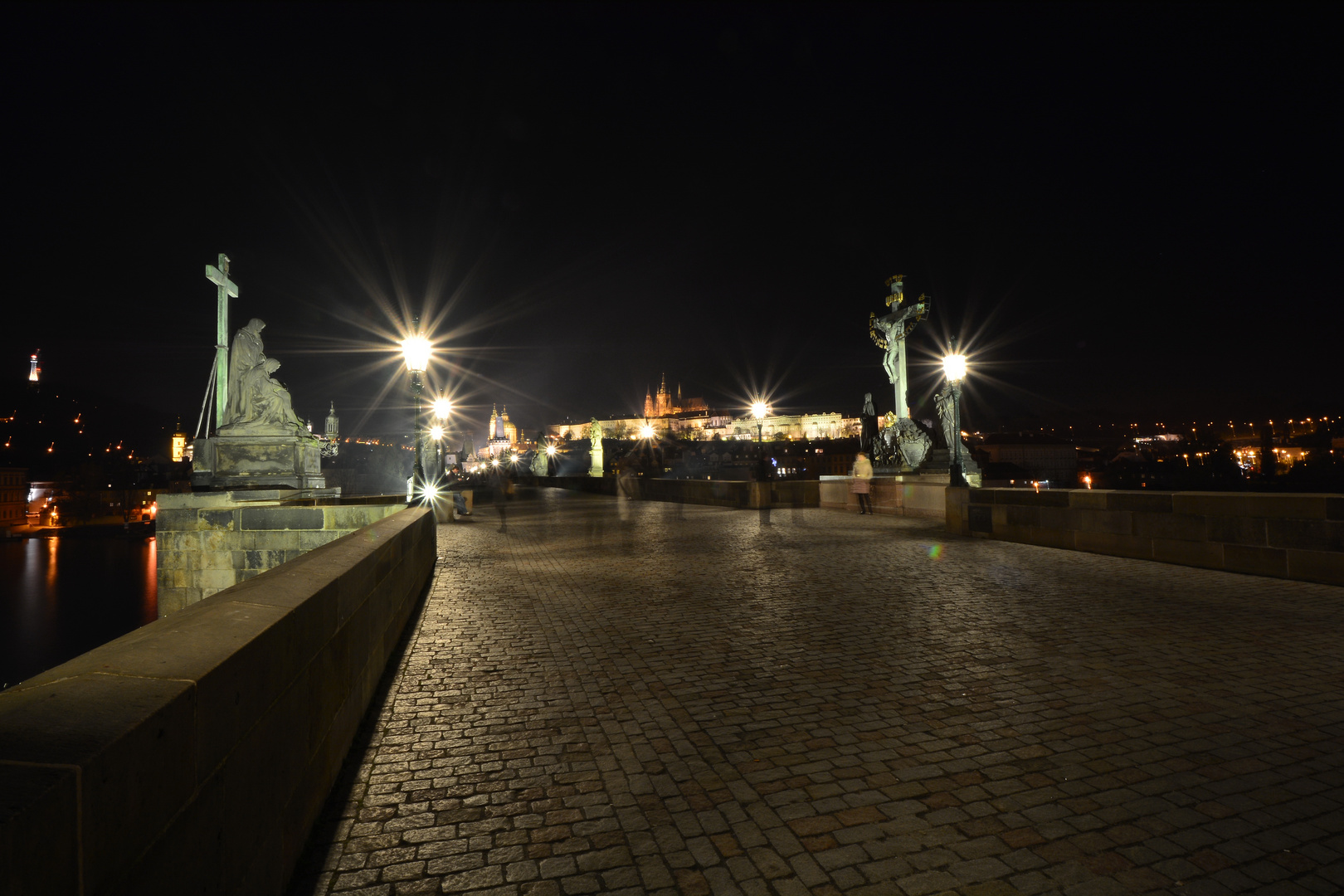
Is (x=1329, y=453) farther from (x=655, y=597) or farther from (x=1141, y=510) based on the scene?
(x=655, y=597)

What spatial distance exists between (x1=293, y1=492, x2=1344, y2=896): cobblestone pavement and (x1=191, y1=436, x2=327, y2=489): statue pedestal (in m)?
8.57

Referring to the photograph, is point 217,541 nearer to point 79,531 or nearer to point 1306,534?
point 1306,534

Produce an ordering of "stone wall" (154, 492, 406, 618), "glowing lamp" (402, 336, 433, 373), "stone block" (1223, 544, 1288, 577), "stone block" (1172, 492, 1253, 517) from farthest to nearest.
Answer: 1. "glowing lamp" (402, 336, 433, 373)
2. "stone wall" (154, 492, 406, 618)
3. "stone block" (1172, 492, 1253, 517)
4. "stone block" (1223, 544, 1288, 577)

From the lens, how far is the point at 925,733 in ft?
12.4

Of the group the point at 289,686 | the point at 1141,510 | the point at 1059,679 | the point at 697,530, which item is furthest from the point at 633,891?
the point at 697,530

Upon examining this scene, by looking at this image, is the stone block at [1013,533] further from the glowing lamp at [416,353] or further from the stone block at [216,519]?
the glowing lamp at [416,353]

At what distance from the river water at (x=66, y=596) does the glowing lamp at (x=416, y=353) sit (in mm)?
23230

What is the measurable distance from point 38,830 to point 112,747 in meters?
0.24

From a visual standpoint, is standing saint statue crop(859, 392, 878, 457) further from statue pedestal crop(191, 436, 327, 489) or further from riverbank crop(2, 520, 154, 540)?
riverbank crop(2, 520, 154, 540)

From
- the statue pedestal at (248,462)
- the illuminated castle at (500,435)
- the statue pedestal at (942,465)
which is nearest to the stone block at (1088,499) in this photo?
the statue pedestal at (942,465)

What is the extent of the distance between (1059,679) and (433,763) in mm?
3810

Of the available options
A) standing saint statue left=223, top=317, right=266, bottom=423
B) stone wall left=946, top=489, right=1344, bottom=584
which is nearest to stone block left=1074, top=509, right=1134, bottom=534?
stone wall left=946, top=489, right=1344, bottom=584

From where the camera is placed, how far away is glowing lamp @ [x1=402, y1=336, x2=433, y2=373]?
18.3 m

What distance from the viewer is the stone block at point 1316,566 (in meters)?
7.43
